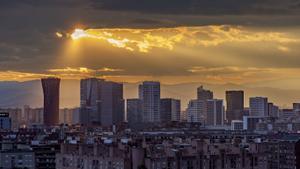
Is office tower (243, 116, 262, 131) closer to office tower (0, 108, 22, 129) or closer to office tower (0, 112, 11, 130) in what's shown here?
office tower (0, 112, 11, 130)

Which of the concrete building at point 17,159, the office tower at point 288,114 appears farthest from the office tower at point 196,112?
the concrete building at point 17,159

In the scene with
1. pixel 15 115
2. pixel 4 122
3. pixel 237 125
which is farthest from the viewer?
pixel 15 115

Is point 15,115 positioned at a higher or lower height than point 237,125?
higher

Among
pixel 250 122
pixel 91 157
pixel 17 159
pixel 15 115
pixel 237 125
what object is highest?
pixel 91 157

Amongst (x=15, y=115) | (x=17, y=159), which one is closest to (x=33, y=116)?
(x=15, y=115)

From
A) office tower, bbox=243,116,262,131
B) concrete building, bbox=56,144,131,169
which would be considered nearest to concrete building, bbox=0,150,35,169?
concrete building, bbox=56,144,131,169

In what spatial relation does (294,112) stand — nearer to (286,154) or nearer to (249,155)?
(286,154)

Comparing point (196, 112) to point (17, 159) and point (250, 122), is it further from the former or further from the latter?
point (17, 159)

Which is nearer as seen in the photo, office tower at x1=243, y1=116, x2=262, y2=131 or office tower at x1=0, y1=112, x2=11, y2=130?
office tower at x1=0, y1=112, x2=11, y2=130

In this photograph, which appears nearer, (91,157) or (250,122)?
(91,157)

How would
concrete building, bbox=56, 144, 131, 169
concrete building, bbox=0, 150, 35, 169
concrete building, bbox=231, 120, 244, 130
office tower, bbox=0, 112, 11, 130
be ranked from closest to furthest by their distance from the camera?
1. concrete building, bbox=56, 144, 131, 169
2. concrete building, bbox=0, 150, 35, 169
3. office tower, bbox=0, 112, 11, 130
4. concrete building, bbox=231, 120, 244, 130

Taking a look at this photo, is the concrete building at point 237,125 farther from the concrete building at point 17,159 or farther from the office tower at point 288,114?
the concrete building at point 17,159

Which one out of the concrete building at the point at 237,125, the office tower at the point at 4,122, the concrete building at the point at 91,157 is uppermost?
the concrete building at the point at 91,157

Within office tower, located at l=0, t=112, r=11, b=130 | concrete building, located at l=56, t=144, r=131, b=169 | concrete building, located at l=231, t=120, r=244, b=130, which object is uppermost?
concrete building, located at l=56, t=144, r=131, b=169
